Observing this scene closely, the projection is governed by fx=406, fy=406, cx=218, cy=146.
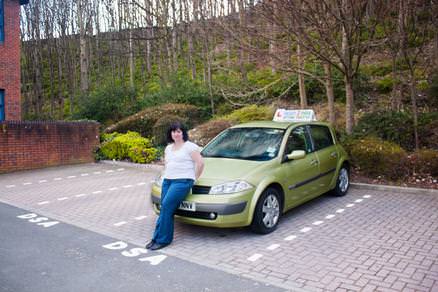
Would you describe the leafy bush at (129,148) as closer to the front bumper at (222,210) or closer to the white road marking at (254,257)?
the front bumper at (222,210)

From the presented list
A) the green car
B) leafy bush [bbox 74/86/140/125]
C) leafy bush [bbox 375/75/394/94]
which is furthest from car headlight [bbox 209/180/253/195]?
leafy bush [bbox 74/86/140/125]

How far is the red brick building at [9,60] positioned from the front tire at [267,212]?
13673mm

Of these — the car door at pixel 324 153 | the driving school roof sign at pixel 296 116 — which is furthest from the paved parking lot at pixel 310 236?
the driving school roof sign at pixel 296 116

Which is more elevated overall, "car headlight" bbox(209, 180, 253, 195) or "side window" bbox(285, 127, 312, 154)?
"side window" bbox(285, 127, 312, 154)

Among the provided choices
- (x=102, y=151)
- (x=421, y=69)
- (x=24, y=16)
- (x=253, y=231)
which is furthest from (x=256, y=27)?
(x=24, y=16)

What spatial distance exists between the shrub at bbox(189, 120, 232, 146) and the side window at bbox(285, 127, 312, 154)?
6409mm

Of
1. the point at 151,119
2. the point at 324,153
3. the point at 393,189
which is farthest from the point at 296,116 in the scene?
the point at 151,119

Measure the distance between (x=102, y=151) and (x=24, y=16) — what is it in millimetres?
24533

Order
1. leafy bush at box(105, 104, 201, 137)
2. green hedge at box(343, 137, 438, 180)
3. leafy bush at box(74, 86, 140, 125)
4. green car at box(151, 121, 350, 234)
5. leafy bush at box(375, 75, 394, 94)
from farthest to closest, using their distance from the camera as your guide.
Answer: leafy bush at box(74, 86, 140, 125) < leafy bush at box(105, 104, 201, 137) < leafy bush at box(375, 75, 394, 94) < green hedge at box(343, 137, 438, 180) < green car at box(151, 121, 350, 234)

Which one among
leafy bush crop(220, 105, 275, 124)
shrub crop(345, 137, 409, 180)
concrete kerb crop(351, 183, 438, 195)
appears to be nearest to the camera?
concrete kerb crop(351, 183, 438, 195)

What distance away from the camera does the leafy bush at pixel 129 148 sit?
1286 centimetres

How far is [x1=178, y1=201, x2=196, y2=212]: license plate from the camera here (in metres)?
5.31

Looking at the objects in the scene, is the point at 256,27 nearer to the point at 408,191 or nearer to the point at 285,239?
the point at 408,191

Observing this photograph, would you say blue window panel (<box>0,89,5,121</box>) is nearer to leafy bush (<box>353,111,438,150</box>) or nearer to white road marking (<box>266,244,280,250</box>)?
leafy bush (<box>353,111,438,150</box>)
